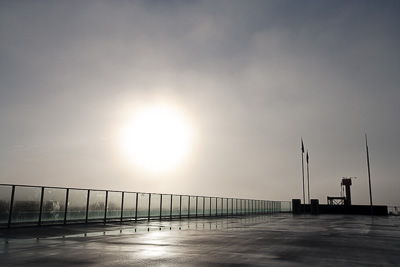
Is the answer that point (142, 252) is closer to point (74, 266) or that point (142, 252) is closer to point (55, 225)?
point (74, 266)

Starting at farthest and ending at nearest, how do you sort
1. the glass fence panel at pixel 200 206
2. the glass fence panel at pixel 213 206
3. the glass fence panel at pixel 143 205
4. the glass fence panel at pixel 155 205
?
the glass fence panel at pixel 213 206 → the glass fence panel at pixel 200 206 → the glass fence panel at pixel 155 205 → the glass fence panel at pixel 143 205

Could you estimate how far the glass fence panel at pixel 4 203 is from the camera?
699 inches

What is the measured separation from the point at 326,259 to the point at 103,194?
62.8 feet

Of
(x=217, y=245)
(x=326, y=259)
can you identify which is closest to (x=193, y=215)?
(x=217, y=245)

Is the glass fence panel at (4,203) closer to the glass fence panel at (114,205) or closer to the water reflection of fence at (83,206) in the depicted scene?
the water reflection of fence at (83,206)

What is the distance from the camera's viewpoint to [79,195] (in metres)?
22.9

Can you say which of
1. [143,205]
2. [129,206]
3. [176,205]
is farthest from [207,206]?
[129,206]

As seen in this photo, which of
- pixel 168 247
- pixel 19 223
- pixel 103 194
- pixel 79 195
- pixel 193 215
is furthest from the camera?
pixel 193 215

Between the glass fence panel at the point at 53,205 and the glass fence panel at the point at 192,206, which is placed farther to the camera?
the glass fence panel at the point at 192,206

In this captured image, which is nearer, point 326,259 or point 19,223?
point 326,259

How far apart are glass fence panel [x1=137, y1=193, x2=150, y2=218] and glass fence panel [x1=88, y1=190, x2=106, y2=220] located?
4599 mm

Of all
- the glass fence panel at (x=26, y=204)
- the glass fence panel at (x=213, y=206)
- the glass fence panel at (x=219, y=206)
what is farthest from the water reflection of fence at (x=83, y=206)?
the glass fence panel at (x=219, y=206)

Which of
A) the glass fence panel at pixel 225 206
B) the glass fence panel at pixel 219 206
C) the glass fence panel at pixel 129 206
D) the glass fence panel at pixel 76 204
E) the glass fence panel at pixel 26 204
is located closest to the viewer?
the glass fence panel at pixel 26 204

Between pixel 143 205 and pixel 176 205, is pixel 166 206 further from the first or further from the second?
pixel 143 205
